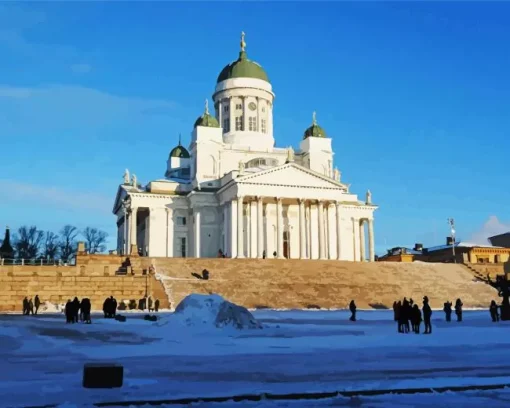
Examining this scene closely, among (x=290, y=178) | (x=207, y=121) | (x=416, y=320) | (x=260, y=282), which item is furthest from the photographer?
(x=207, y=121)

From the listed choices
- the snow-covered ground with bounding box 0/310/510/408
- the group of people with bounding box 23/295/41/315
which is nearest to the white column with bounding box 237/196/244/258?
the group of people with bounding box 23/295/41/315

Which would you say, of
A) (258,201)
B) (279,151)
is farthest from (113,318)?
(279,151)

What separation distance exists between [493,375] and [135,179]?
62033 mm

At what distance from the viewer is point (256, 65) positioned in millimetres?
80750

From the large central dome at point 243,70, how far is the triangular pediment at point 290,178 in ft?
62.4

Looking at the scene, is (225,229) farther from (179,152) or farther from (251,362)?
(251,362)

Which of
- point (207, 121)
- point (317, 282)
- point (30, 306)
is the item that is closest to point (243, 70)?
point (207, 121)

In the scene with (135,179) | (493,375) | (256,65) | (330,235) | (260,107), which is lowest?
(493,375)

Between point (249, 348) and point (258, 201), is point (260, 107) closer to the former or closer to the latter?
point (258, 201)

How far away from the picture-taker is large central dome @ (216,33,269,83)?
259ft

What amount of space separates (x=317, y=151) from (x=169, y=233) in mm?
21926

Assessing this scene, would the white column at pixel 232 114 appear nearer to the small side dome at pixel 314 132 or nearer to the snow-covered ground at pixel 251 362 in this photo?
the small side dome at pixel 314 132

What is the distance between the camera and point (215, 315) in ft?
77.3

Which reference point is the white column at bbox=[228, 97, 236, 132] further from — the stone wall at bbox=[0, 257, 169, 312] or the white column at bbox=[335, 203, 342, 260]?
the stone wall at bbox=[0, 257, 169, 312]
